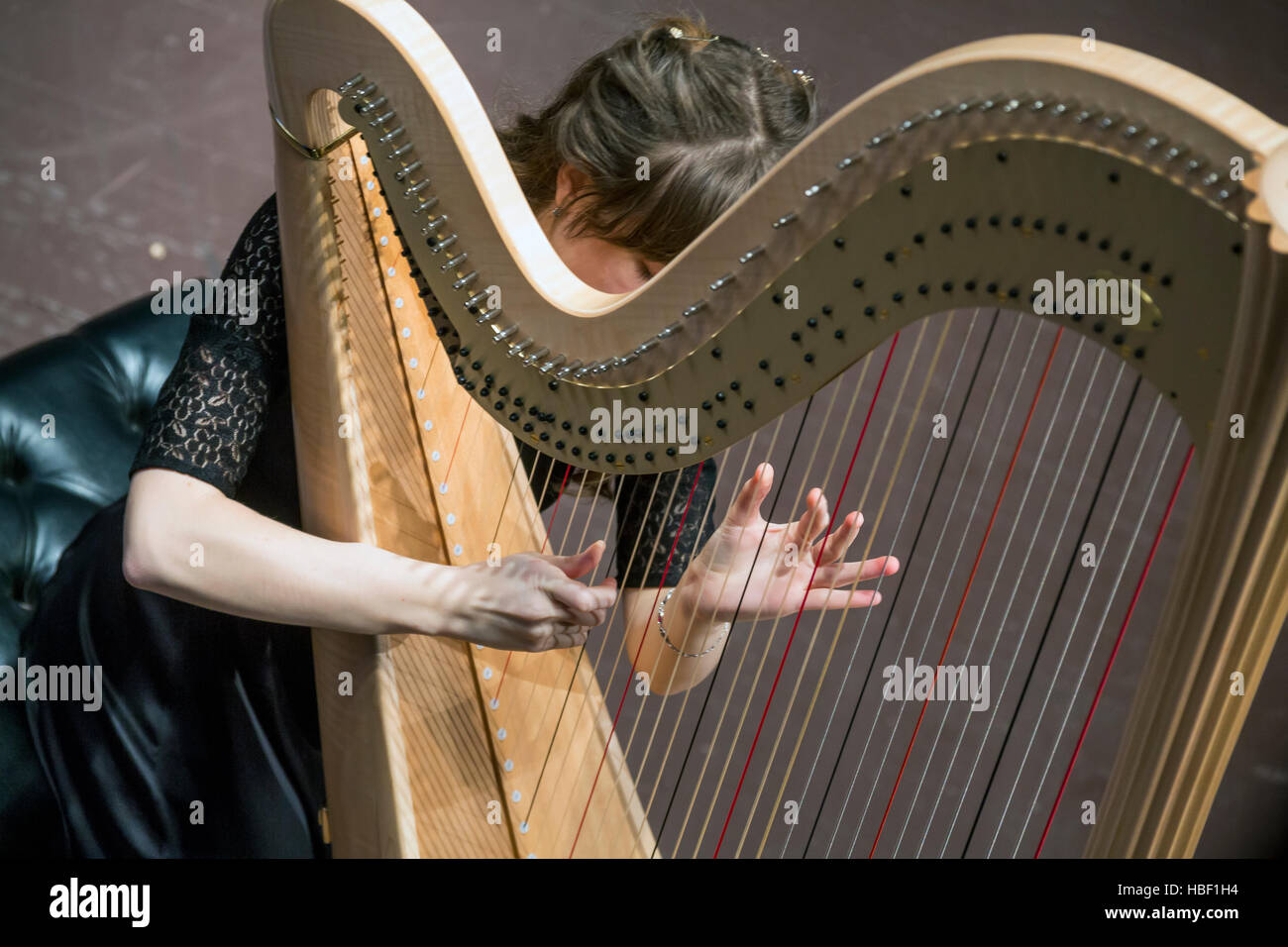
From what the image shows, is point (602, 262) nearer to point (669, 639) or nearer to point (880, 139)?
point (669, 639)

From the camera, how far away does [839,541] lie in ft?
3.87

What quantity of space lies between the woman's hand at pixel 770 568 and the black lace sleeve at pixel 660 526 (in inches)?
3.4

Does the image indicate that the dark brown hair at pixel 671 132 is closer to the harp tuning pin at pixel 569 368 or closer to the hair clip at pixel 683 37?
the hair clip at pixel 683 37

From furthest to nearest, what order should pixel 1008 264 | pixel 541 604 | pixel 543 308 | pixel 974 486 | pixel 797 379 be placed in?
1. pixel 974 486
2. pixel 541 604
3. pixel 543 308
4. pixel 797 379
5. pixel 1008 264

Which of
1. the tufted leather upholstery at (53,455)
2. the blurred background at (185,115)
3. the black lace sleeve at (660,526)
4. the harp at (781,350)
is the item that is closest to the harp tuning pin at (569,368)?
the harp at (781,350)

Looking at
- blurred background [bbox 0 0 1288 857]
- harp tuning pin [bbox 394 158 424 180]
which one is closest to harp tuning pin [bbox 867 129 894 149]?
harp tuning pin [bbox 394 158 424 180]

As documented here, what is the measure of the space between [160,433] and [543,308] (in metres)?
0.39

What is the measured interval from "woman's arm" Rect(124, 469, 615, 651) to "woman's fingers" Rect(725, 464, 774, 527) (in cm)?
15

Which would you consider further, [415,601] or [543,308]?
[415,601]

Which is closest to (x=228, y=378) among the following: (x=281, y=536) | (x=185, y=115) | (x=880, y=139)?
(x=281, y=536)

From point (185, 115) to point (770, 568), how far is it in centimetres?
123
